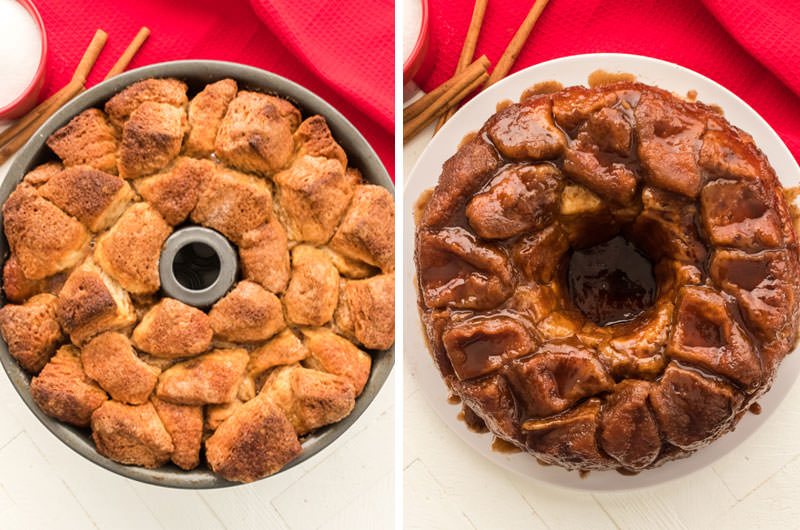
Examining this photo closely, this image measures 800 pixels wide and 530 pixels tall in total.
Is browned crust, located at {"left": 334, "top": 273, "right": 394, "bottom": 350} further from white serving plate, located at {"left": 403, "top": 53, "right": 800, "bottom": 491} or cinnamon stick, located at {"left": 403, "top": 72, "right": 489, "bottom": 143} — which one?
cinnamon stick, located at {"left": 403, "top": 72, "right": 489, "bottom": 143}

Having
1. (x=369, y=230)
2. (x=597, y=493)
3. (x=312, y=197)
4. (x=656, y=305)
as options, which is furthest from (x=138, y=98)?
(x=597, y=493)

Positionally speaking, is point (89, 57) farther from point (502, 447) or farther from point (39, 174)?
point (502, 447)

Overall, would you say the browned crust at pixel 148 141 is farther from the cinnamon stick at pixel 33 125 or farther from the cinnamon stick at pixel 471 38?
the cinnamon stick at pixel 471 38

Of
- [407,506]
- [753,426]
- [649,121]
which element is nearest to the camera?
[649,121]

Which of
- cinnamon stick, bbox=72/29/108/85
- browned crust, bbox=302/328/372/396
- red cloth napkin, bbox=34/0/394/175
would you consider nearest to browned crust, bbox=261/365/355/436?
browned crust, bbox=302/328/372/396

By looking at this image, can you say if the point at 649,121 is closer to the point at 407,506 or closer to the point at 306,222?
the point at 306,222

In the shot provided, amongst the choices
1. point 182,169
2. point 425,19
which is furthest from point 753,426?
point 182,169

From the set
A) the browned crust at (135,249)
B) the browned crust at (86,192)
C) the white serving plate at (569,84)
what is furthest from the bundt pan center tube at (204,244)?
the white serving plate at (569,84)
